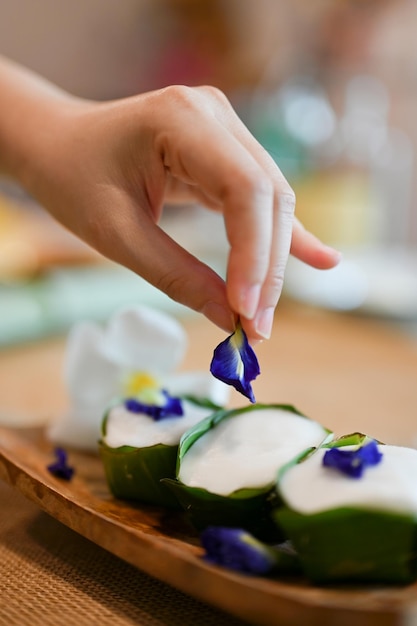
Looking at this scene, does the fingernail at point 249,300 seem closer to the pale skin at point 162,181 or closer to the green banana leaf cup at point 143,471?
the pale skin at point 162,181

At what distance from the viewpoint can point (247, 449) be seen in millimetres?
617

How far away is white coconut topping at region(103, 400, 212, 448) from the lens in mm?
681

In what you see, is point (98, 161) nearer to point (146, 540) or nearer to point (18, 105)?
point (18, 105)

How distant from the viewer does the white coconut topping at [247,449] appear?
583 mm

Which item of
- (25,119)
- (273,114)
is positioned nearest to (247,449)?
(25,119)

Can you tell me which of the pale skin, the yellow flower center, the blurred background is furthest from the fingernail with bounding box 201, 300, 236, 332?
the blurred background

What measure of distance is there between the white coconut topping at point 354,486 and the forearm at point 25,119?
1.33ft

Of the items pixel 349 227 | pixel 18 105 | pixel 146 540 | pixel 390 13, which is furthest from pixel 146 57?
pixel 146 540

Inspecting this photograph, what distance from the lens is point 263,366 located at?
1339mm

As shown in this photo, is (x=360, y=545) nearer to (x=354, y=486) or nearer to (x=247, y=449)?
(x=354, y=486)

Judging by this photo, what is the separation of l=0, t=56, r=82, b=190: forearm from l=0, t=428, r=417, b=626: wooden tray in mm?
292

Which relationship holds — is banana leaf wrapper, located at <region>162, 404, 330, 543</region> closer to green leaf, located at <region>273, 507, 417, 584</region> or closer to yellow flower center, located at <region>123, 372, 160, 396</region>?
green leaf, located at <region>273, 507, 417, 584</region>

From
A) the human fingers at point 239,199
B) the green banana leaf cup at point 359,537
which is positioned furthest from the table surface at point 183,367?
the human fingers at point 239,199

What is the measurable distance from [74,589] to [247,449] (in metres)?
0.16
